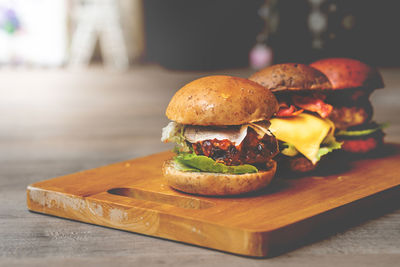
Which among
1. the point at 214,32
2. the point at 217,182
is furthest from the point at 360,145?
the point at 214,32

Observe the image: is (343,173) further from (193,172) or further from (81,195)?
(81,195)

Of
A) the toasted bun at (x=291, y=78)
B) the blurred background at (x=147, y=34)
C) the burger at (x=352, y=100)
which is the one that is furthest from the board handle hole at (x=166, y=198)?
the blurred background at (x=147, y=34)

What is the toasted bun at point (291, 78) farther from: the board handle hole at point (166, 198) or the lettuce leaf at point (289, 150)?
the board handle hole at point (166, 198)

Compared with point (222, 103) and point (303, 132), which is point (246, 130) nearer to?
point (222, 103)

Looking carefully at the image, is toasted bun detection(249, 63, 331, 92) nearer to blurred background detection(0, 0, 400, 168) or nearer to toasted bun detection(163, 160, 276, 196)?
toasted bun detection(163, 160, 276, 196)

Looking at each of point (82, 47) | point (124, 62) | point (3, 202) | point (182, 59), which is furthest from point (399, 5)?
point (3, 202)
